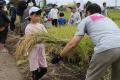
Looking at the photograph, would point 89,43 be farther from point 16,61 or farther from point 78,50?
point 16,61

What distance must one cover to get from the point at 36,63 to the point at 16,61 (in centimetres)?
272

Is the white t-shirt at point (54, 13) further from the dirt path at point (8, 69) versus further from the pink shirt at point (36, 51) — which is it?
the pink shirt at point (36, 51)

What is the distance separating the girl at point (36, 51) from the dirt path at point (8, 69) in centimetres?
85

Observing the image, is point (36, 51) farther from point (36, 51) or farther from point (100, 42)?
point (100, 42)

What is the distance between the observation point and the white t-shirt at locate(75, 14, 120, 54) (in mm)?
5734

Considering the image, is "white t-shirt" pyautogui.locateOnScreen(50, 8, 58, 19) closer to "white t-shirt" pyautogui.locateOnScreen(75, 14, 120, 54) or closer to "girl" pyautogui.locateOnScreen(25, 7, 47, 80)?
"girl" pyautogui.locateOnScreen(25, 7, 47, 80)

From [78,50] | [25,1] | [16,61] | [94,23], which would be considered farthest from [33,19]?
[25,1]

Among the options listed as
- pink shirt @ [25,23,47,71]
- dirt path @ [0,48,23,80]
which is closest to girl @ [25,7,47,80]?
pink shirt @ [25,23,47,71]

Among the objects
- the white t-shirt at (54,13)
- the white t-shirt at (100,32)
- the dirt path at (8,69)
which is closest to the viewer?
the white t-shirt at (100,32)

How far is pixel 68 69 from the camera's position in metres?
8.77

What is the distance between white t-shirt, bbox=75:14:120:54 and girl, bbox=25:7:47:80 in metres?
1.94

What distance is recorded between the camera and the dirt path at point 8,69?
8703mm

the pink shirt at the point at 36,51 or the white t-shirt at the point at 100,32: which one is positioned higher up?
the white t-shirt at the point at 100,32

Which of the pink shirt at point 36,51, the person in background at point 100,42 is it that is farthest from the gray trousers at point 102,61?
the pink shirt at point 36,51
